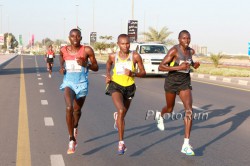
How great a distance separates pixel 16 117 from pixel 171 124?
10.4ft

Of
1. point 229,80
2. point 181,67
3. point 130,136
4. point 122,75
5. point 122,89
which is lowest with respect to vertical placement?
point 229,80

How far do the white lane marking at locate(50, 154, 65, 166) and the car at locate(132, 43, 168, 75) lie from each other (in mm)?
17724

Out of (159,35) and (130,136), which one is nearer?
(130,136)

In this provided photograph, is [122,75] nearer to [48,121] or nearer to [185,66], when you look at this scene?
[185,66]

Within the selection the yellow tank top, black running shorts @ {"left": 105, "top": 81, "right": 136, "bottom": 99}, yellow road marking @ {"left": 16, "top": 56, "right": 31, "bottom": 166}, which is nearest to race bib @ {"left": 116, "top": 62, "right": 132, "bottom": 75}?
the yellow tank top

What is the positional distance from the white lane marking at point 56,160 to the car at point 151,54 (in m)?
17.7

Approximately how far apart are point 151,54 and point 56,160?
1869cm

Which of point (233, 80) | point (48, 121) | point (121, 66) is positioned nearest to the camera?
point (121, 66)

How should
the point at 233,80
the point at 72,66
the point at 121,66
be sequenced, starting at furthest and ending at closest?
the point at 233,80, the point at 121,66, the point at 72,66

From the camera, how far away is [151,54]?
954 inches

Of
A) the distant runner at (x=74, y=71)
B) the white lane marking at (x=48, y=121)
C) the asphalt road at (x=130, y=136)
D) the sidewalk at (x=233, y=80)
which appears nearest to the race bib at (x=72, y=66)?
the distant runner at (x=74, y=71)

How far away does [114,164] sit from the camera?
5688mm

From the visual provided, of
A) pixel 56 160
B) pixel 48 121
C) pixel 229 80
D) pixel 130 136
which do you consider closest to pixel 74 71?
pixel 56 160

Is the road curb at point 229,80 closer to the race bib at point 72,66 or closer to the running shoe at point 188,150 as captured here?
the running shoe at point 188,150
